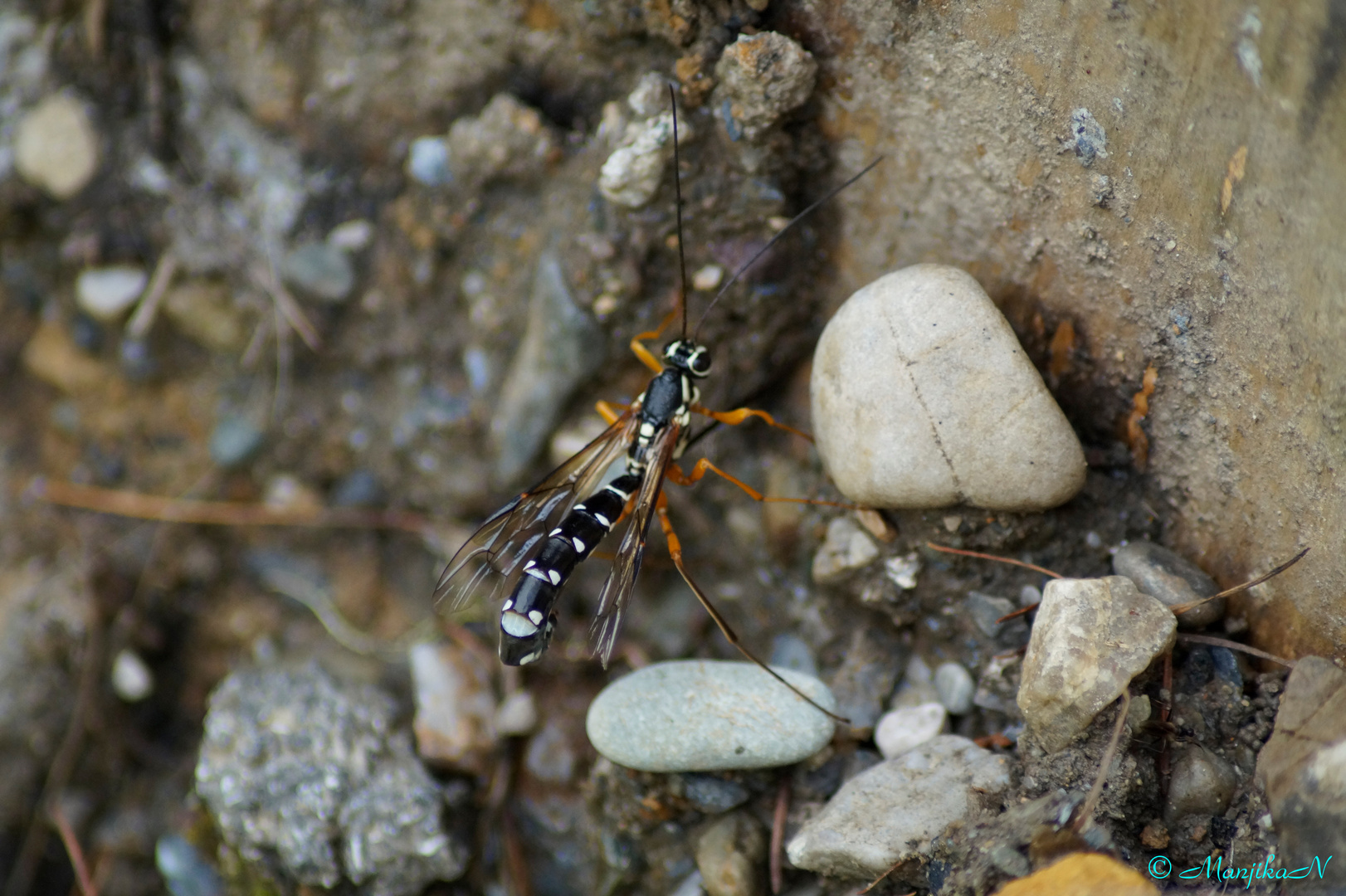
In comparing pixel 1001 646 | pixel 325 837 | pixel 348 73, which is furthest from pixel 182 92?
pixel 1001 646

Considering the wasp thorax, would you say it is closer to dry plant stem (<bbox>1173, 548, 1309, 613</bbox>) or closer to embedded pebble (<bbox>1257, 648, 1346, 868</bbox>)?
dry plant stem (<bbox>1173, 548, 1309, 613</bbox>)

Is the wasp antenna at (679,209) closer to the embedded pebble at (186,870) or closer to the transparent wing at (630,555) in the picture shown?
the transparent wing at (630,555)

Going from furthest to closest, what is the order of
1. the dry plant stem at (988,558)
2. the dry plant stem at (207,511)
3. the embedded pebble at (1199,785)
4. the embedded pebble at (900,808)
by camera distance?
the dry plant stem at (207,511) → the dry plant stem at (988,558) → the embedded pebble at (900,808) → the embedded pebble at (1199,785)

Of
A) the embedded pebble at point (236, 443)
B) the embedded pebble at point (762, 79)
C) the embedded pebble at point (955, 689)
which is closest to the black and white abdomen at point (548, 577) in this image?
the embedded pebble at point (955, 689)

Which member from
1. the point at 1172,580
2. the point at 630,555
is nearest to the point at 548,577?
the point at 630,555

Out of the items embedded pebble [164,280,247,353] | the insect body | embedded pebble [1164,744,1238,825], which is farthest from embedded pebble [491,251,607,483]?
embedded pebble [1164,744,1238,825]

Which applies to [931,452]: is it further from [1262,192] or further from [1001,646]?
[1262,192]
